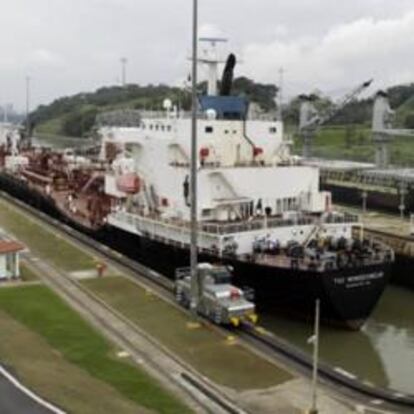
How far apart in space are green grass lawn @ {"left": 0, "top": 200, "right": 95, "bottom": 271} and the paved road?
13.4 meters

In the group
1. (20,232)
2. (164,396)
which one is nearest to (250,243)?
(164,396)

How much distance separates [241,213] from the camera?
31.8 metres

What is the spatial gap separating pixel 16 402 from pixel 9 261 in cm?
1254

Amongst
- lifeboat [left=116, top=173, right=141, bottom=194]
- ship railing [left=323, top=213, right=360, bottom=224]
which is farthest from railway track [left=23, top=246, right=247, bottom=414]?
ship railing [left=323, top=213, right=360, bottom=224]

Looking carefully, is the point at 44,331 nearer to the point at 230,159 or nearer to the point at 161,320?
the point at 161,320

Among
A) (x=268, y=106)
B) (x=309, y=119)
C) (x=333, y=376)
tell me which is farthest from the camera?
(x=268, y=106)

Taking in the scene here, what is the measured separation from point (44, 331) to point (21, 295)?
14.7ft

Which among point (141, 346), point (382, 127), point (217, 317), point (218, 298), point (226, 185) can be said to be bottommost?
point (141, 346)

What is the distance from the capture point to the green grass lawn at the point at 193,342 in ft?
62.1

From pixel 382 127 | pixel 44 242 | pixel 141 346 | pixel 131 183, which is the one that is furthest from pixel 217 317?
pixel 382 127

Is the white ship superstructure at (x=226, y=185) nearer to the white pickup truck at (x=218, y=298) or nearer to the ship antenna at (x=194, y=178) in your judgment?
the white pickup truck at (x=218, y=298)

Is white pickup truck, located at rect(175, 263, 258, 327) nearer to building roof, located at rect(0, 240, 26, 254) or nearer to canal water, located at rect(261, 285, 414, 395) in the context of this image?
canal water, located at rect(261, 285, 414, 395)

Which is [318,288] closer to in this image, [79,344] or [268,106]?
[79,344]

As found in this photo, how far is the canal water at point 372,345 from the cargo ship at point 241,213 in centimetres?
56
